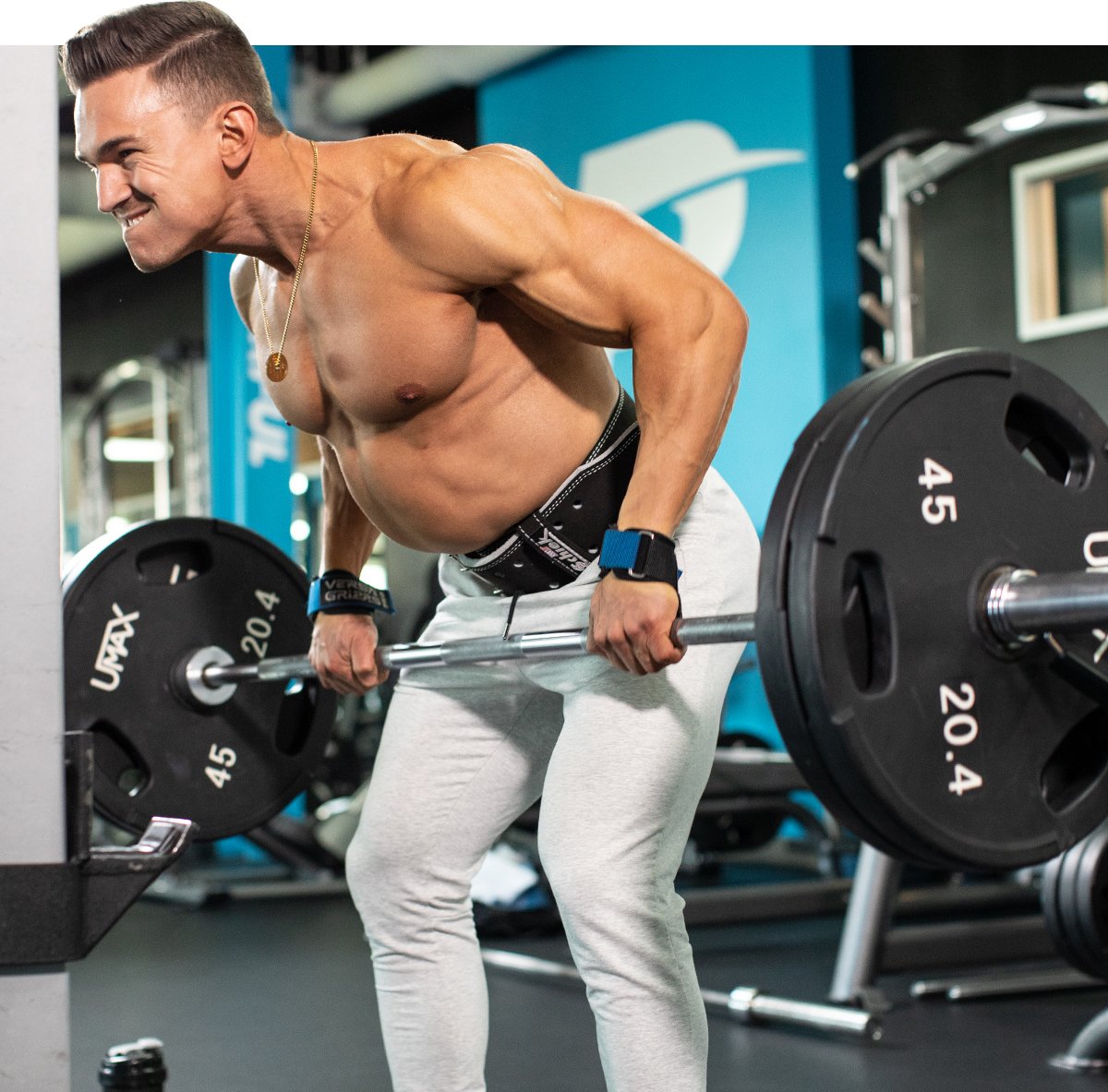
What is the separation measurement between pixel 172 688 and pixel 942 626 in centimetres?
132

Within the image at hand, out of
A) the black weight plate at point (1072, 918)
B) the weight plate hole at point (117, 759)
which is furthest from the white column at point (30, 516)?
the black weight plate at point (1072, 918)

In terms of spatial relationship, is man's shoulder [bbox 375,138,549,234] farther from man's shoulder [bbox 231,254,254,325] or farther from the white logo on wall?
the white logo on wall

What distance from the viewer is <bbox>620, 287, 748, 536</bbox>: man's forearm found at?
5.57 feet

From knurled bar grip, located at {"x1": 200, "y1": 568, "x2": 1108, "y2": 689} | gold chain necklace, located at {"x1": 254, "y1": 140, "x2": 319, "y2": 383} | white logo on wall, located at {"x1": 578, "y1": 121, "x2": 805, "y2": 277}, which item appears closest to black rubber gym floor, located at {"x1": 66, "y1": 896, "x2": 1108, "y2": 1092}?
knurled bar grip, located at {"x1": 200, "y1": 568, "x2": 1108, "y2": 689}

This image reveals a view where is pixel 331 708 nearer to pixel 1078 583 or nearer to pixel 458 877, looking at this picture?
pixel 458 877

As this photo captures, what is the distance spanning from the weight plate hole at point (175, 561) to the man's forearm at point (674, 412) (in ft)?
3.27

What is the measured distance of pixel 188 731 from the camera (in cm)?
238

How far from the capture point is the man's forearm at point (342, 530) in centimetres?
222

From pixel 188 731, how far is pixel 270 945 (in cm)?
231

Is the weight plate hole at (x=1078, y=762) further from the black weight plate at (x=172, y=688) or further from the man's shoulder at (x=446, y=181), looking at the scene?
the black weight plate at (x=172, y=688)

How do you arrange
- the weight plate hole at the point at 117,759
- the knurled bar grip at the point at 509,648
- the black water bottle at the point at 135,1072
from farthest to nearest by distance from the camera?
the weight plate hole at the point at 117,759
the black water bottle at the point at 135,1072
the knurled bar grip at the point at 509,648

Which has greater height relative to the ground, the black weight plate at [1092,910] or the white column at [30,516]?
the white column at [30,516]

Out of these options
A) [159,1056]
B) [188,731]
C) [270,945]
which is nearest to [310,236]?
[188,731]

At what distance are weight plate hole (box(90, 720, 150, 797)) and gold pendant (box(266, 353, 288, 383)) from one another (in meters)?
0.70
